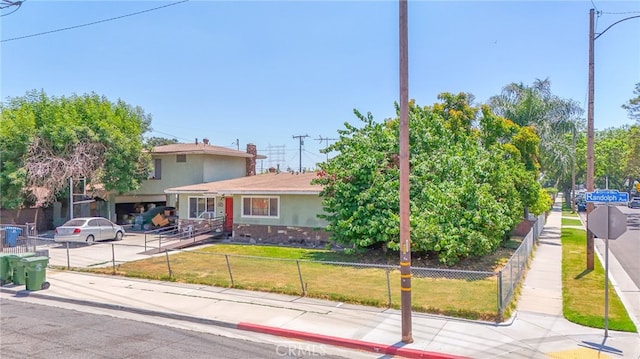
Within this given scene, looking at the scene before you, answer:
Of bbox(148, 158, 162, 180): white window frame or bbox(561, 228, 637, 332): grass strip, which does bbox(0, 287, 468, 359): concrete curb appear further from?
bbox(148, 158, 162, 180): white window frame

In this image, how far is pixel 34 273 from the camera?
543 inches

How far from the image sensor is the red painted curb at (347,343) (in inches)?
327

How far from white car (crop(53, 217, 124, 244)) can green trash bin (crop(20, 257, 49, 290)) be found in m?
9.43

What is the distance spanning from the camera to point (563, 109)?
32.6m

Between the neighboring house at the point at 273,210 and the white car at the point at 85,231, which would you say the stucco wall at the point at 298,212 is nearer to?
the neighboring house at the point at 273,210

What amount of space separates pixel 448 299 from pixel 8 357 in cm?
965

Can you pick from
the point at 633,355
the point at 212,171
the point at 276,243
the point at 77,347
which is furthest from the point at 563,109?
the point at 77,347

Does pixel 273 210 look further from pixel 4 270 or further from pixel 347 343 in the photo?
pixel 347 343

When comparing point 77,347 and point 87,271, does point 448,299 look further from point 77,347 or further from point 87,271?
point 87,271

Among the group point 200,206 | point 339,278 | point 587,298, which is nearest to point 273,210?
point 200,206

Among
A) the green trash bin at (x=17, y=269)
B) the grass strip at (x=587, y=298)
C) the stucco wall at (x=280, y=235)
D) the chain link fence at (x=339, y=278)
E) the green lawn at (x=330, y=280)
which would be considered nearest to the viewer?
the grass strip at (x=587, y=298)

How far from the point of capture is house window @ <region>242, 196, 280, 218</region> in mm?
24359

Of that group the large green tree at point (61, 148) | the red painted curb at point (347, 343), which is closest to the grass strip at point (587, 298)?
the red painted curb at point (347, 343)

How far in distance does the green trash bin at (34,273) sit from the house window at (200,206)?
1314cm
